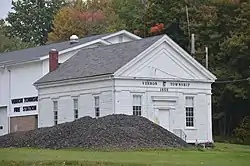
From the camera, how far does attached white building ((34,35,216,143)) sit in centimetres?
5000

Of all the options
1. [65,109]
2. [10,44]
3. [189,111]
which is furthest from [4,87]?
[10,44]

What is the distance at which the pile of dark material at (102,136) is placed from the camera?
39312mm

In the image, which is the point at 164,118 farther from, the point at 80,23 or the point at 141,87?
the point at 80,23

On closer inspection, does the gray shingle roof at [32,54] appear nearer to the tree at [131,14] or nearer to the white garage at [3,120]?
the white garage at [3,120]

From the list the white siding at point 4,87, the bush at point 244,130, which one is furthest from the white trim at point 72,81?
the bush at point 244,130

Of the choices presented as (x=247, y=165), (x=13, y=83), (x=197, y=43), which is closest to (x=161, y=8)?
(x=197, y=43)

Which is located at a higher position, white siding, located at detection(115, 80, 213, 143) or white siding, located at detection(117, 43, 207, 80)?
white siding, located at detection(117, 43, 207, 80)

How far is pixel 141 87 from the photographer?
50500mm

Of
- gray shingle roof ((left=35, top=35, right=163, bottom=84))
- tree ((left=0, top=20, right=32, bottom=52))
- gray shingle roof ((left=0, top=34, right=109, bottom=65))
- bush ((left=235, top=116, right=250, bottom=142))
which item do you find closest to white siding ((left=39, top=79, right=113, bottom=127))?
gray shingle roof ((left=35, top=35, right=163, bottom=84))

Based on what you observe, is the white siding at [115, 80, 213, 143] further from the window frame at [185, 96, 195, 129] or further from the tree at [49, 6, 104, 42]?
the tree at [49, 6, 104, 42]

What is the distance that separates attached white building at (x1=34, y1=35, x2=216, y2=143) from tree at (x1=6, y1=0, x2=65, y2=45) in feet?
213

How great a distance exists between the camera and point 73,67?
55.2 m

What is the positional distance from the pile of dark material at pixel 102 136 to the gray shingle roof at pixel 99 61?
7013 mm

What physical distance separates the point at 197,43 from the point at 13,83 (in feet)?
57.8
